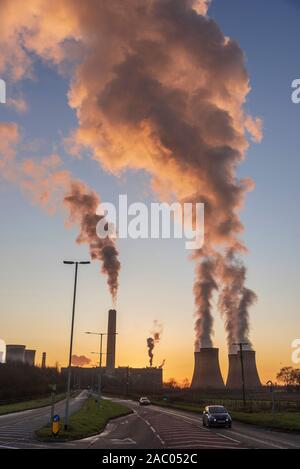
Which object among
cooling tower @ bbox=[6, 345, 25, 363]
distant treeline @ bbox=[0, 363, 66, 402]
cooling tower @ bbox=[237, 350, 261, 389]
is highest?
cooling tower @ bbox=[6, 345, 25, 363]

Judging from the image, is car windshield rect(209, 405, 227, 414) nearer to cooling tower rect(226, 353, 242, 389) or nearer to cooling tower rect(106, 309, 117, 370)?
cooling tower rect(226, 353, 242, 389)

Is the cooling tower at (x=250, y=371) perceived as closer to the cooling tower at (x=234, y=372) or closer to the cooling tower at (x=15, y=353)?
the cooling tower at (x=234, y=372)

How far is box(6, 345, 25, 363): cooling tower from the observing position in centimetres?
18975

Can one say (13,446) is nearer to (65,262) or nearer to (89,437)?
(89,437)

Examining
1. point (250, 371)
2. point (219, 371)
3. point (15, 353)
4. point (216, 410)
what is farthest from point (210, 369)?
point (15, 353)

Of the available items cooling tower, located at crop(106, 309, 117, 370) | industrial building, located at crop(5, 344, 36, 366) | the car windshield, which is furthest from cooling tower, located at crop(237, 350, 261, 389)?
industrial building, located at crop(5, 344, 36, 366)

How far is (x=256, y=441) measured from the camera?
82.7 feet

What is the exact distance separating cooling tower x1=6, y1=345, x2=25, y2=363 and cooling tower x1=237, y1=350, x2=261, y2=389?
4598 inches

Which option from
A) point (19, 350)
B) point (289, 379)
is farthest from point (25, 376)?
point (289, 379)

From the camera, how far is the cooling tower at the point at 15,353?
190m

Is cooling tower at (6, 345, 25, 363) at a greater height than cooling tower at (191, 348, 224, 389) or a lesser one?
greater
